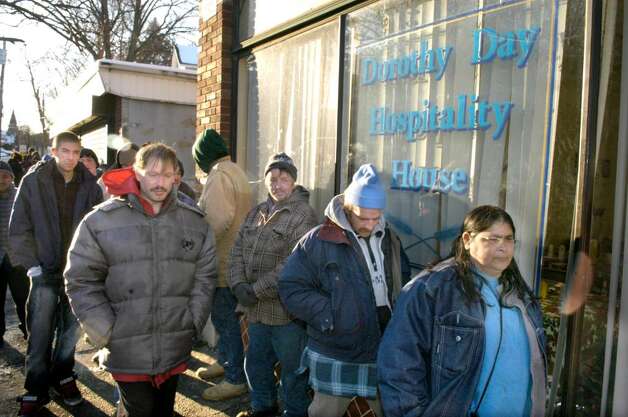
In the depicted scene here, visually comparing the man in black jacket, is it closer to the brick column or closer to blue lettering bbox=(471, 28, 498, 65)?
the brick column

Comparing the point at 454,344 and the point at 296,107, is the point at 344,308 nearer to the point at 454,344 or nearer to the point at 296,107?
the point at 454,344

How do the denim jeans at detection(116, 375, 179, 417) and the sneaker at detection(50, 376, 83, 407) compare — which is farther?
the sneaker at detection(50, 376, 83, 407)

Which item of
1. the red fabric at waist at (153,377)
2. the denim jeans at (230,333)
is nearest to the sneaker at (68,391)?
the denim jeans at (230,333)

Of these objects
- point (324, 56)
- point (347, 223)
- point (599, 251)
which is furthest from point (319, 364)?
point (324, 56)

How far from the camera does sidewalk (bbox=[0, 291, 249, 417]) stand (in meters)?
3.97

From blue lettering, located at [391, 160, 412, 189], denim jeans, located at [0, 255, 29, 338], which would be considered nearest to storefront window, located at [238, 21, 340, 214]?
blue lettering, located at [391, 160, 412, 189]

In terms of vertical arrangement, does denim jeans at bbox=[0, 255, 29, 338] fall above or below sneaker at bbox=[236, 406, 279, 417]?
above

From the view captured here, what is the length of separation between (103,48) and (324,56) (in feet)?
60.9

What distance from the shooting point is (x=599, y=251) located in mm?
2529

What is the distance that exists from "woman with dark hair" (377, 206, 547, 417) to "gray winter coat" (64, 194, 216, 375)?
1.19m

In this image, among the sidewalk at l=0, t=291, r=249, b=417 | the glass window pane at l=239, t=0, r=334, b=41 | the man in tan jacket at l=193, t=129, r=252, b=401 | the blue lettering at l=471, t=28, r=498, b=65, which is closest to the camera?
the blue lettering at l=471, t=28, r=498, b=65

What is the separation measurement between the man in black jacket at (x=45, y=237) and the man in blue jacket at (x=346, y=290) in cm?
195

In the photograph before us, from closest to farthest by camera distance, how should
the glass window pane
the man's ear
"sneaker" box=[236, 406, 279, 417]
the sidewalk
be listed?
the man's ear < "sneaker" box=[236, 406, 279, 417] < the sidewalk < the glass window pane

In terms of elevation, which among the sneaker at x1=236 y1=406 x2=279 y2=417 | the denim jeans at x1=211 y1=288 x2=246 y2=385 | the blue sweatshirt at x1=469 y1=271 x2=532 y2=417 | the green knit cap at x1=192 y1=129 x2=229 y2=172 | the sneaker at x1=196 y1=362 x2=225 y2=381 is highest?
the green knit cap at x1=192 y1=129 x2=229 y2=172
